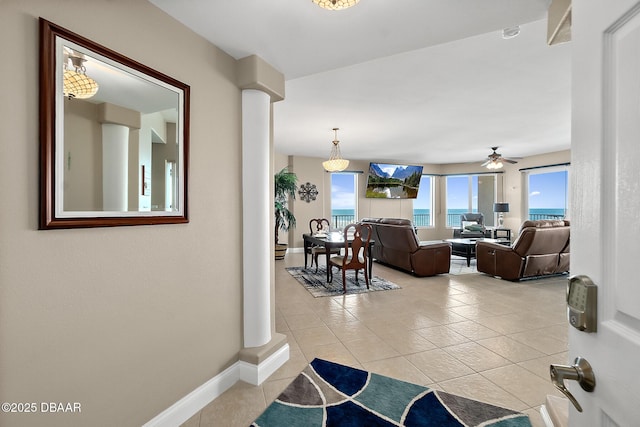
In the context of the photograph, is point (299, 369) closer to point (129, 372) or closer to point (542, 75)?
point (129, 372)

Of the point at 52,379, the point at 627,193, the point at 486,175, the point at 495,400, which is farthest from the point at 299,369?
the point at 486,175

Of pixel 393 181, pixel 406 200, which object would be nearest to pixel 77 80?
pixel 393 181

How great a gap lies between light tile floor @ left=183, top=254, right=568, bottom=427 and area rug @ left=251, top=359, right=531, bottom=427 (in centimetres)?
9

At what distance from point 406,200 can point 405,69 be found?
6.64 m

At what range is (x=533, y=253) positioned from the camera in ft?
15.0

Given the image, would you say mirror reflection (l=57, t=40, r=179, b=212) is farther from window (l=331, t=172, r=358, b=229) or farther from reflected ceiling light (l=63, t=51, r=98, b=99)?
window (l=331, t=172, r=358, b=229)

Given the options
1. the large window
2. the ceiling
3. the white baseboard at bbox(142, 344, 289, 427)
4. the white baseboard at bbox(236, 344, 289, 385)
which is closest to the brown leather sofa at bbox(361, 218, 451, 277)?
the ceiling

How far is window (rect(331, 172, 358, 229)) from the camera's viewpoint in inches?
343

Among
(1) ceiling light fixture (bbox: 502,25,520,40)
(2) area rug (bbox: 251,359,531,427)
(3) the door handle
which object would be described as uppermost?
(1) ceiling light fixture (bbox: 502,25,520,40)

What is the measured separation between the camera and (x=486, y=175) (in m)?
9.00

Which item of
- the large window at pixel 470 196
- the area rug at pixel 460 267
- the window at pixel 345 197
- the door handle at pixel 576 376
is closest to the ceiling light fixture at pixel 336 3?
the door handle at pixel 576 376

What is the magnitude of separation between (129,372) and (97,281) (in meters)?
0.48

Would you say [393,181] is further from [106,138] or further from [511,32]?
[106,138]

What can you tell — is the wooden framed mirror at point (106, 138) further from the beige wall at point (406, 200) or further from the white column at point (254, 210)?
the beige wall at point (406, 200)
